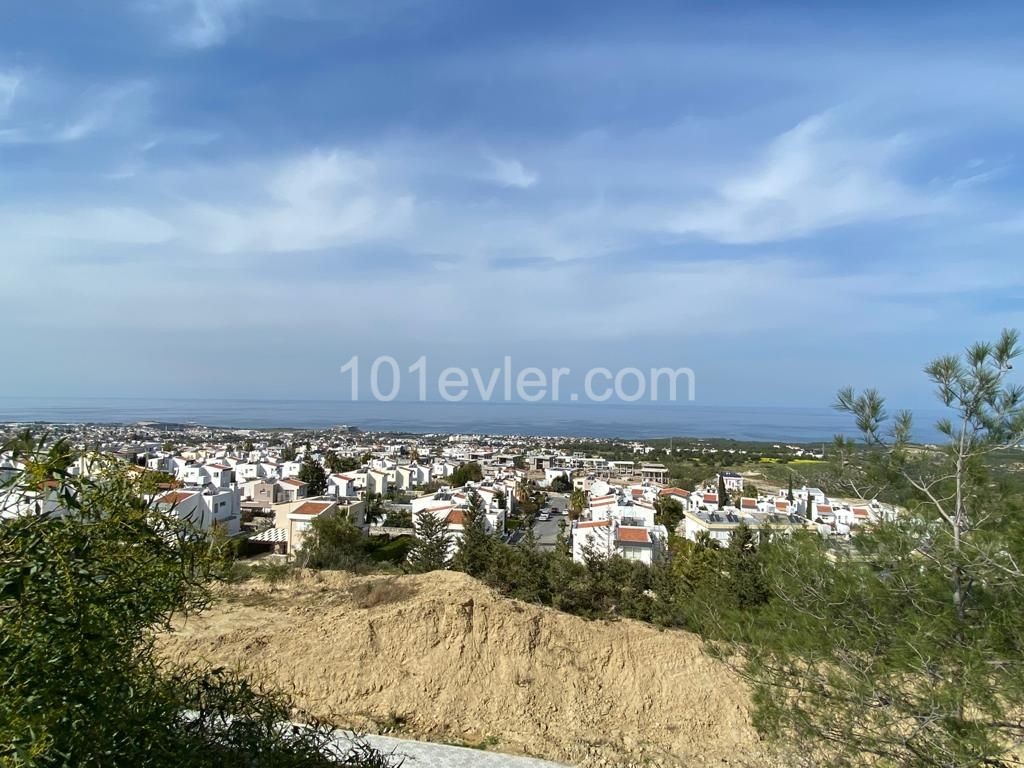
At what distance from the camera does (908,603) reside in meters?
4.03

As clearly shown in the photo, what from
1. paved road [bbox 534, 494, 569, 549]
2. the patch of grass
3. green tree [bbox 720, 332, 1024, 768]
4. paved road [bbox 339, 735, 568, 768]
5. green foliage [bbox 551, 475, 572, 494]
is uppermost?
green tree [bbox 720, 332, 1024, 768]

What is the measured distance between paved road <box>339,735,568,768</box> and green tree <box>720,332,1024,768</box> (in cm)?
312

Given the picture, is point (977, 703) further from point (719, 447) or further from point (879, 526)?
point (719, 447)

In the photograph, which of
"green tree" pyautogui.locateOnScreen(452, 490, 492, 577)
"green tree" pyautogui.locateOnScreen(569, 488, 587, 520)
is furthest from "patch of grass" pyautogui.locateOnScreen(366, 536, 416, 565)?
"green tree" pyautogui.locateOnScreen(569, 488, 587, 520)

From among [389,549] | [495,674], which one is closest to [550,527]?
[389,549]

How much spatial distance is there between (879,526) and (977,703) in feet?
4.39

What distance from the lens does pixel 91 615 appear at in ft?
6.00

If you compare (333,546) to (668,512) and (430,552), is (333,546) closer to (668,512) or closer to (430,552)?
(430,552)

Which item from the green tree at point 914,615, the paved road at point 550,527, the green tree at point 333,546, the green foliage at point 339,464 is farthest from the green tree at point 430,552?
the green foliage at point 339,464

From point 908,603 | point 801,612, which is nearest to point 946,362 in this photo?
point 908,603

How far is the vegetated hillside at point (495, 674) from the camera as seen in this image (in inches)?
279

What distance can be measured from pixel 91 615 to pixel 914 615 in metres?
4.59

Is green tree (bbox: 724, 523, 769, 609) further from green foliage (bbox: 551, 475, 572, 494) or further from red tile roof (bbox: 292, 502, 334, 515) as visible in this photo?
green foliage (bbox: 551, 475, 572, 494)

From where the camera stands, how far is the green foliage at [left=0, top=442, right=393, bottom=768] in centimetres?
160
